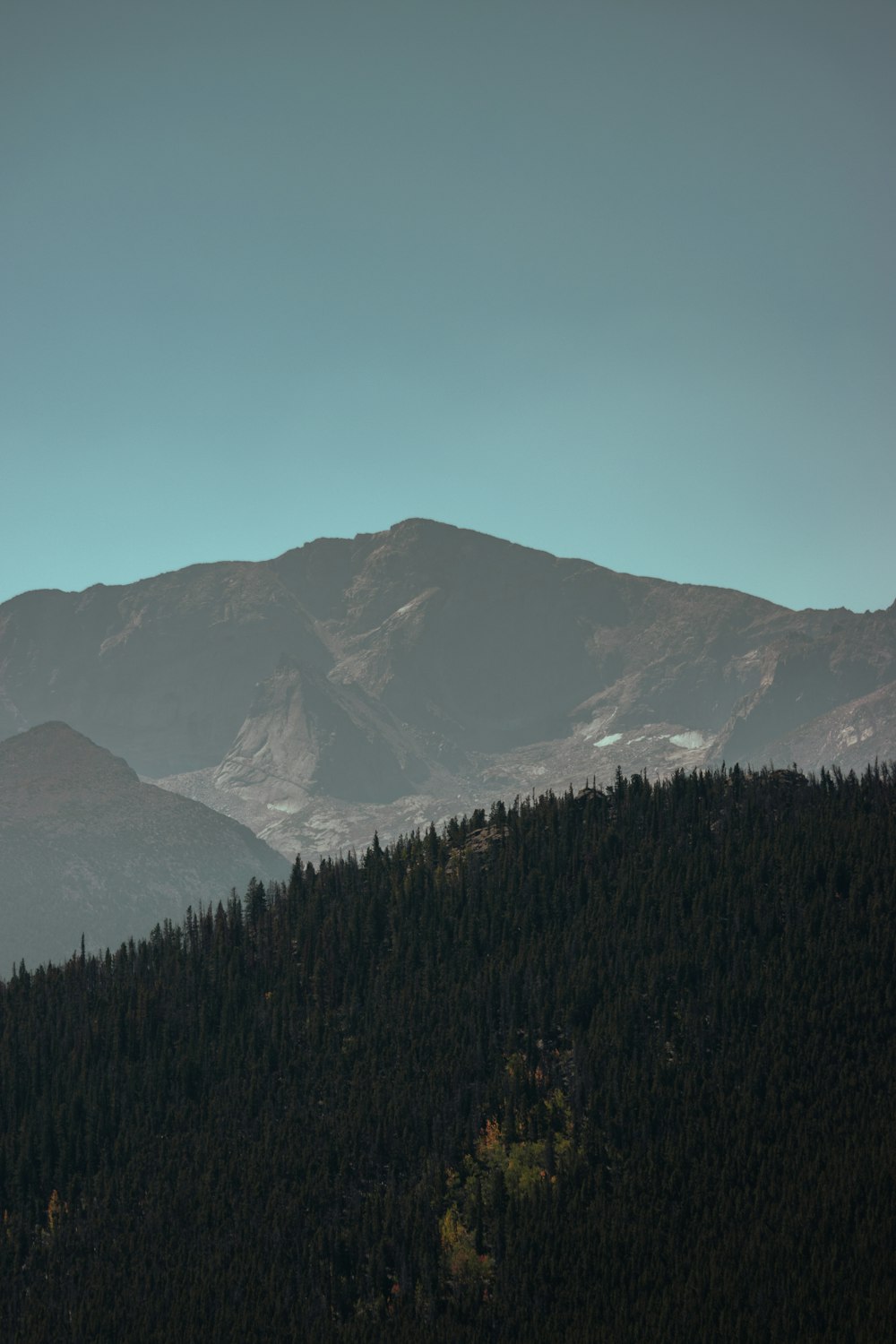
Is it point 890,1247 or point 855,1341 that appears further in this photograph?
point 890,1247

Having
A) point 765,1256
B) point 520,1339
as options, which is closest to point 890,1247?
point 765,1256

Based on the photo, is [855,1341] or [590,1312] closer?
[855,1341]

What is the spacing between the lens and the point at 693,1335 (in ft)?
626

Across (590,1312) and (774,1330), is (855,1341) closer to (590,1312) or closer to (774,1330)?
(774,1330)

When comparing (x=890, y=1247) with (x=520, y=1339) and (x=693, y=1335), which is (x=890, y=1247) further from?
(x=520, y=1339)

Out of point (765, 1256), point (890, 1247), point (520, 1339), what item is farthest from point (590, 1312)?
point (890, 1247)

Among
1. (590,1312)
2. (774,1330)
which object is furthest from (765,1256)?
(590,1312)

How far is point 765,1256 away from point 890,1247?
1622 cm

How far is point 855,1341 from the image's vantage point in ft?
597

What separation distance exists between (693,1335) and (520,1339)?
23858mm

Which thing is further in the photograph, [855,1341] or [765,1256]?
[765,1256]

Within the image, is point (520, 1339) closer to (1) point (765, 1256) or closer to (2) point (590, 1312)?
(2) point (590, 1312)

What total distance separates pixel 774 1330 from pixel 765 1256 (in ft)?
36.1

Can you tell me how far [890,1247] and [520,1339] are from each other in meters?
50.4
